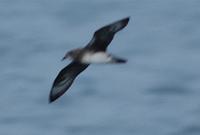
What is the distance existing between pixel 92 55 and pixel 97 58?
25 centimetres

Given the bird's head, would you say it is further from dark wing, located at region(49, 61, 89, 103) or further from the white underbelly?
dark wing, located at region(49, 61, 89, 103)

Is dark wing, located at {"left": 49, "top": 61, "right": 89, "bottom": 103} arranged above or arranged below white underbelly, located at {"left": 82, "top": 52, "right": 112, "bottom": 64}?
above

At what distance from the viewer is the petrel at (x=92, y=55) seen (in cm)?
1428

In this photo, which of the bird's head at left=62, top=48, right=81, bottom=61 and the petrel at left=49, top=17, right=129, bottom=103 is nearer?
the petrel at left=49, top=17, right=129, bottom=103

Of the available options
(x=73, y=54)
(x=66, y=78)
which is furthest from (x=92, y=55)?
(x=66, y=78)

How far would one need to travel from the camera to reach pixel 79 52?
48.8 feet

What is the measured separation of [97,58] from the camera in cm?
1430

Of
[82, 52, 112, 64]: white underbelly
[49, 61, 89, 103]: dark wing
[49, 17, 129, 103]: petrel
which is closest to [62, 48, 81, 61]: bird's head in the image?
[49, 17, 129, 103]: petrel

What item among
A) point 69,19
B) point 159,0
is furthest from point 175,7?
point 69,19

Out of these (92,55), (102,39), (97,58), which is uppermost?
(102,39)

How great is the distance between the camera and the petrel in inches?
562

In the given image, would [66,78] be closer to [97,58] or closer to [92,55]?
[92,55]

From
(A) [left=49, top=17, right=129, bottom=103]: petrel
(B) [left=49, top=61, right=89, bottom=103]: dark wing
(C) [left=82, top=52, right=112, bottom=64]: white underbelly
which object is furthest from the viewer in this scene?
(B) [left=49, top=61, right=89, bottom=103]: dark wing

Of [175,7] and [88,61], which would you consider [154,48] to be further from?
[88,61]
